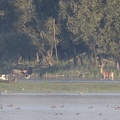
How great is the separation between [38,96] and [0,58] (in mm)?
28191

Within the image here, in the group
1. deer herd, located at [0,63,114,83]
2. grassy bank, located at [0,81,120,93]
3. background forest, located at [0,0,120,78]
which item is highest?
background forest, located at [0,0,120,78]

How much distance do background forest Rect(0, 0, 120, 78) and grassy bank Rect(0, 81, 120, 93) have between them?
14375 millimetres

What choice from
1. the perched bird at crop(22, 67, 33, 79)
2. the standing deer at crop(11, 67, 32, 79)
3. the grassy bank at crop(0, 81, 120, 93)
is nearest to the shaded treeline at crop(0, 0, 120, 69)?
the perched bird at crop(22, 67, 33, 79)

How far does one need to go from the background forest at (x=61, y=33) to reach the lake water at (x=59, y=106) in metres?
18.9

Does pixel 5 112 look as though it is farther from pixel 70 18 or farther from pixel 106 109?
pixel 70 18

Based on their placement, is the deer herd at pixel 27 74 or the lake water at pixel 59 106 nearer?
the lake water at pixel 59 106

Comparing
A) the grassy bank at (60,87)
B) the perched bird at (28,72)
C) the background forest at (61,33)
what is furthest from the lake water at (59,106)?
the background forest at (61,33)

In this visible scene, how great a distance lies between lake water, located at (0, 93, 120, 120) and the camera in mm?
26052

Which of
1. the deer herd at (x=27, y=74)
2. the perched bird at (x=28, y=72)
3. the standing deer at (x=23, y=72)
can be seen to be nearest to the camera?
the deer herd at (x=27, y=74)

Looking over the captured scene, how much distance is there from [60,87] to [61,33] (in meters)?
20.6

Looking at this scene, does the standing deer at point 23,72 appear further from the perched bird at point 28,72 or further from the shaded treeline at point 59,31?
the shaded treeline at point 59,31

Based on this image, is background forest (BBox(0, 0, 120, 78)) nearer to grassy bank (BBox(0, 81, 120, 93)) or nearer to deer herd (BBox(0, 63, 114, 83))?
deer herd (BBox(0, 63, 114, 83))

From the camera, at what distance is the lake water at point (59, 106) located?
2605 centimetres

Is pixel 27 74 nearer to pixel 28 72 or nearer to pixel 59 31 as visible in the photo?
pixel 28 72
